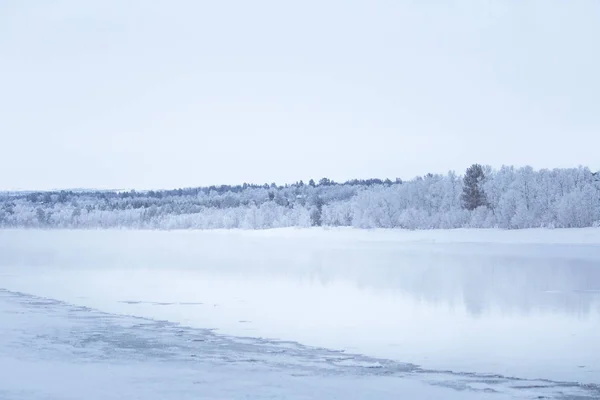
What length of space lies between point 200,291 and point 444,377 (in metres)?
11.8

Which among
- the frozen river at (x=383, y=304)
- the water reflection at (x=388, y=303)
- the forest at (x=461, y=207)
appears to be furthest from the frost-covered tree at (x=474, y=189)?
the water reflection at (x=388, y=303)

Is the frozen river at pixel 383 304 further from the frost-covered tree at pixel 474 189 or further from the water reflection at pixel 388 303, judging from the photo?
the frost-covered tree at pixel 474 189

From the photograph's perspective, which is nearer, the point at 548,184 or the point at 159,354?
the point at 159,354

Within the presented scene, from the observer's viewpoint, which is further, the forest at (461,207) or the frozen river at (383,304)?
the forest at (461,207)

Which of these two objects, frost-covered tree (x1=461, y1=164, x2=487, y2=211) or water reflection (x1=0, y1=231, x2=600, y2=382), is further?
frost-covered tree (x1=461, y1=164, x2=487, y2=211)

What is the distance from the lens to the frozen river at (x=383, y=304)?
37.0 feet

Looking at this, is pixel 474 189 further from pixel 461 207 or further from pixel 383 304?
pixel 383 304

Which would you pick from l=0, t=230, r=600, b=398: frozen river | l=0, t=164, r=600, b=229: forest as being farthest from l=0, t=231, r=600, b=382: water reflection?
l=0, t=164, r=600, b=229: forest

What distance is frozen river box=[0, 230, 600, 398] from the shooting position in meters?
11.3

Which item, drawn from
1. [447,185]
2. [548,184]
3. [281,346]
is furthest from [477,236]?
[281,346]

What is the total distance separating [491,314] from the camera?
1573cm

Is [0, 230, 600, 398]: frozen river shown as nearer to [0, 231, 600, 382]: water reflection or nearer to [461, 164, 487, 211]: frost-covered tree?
[0, 231, 600, 382]: water reflection

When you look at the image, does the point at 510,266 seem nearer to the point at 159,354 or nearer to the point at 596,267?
the point at 596,267

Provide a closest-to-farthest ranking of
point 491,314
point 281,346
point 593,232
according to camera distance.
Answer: point 281,346 → point 491,314 → point 593,232
